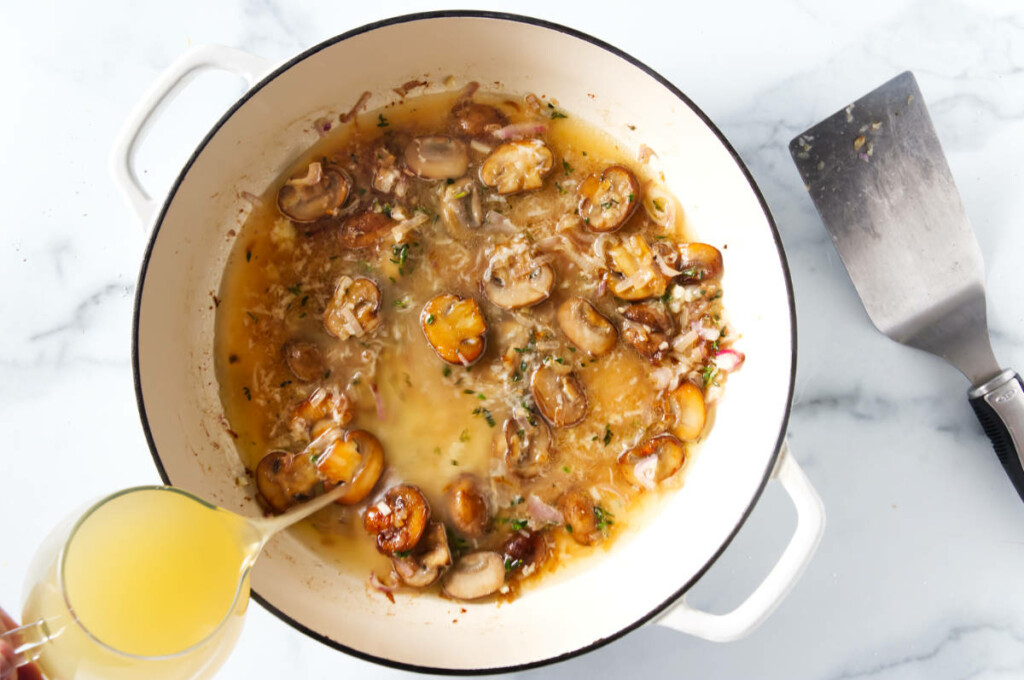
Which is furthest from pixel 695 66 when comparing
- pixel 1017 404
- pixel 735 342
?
pixel 1017 404

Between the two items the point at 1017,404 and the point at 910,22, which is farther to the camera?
the point at 910,22

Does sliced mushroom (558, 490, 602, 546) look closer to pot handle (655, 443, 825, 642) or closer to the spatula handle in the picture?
pot handle (655, 443, 825, 642)

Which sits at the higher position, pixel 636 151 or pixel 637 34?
pixel 637 34

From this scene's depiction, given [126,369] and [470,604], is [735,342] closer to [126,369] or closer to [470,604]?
[470,604]

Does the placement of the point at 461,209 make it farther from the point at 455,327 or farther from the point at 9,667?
the point at 9,667

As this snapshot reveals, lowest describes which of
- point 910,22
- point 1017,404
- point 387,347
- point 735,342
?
point 1017,404

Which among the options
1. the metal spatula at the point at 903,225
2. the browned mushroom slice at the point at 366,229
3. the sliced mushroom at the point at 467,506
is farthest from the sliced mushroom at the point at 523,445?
the metal spatula at the point at 903,225

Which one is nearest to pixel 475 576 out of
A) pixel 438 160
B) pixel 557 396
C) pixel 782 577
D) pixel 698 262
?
pixel 557 396
